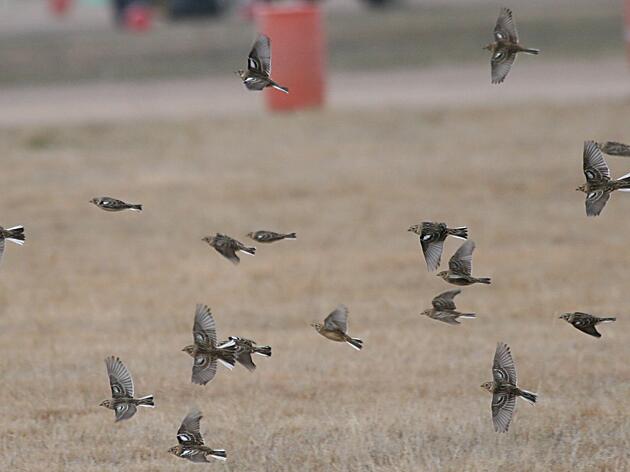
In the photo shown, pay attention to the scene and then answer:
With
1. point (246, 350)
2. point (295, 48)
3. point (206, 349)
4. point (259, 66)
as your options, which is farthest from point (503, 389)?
point (295, 48)

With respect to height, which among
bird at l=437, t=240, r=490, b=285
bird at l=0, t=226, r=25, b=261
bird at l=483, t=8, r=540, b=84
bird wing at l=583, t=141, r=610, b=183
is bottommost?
bird at l=437, t=240, r=490, b=285

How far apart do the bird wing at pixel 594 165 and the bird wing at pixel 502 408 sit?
857mm

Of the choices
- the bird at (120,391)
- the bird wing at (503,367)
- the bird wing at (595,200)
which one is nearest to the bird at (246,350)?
the bird at (120,391)

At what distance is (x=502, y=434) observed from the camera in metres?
6.57

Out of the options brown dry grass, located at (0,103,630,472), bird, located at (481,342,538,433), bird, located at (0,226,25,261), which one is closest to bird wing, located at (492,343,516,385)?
bird, located at (481,342,538,433)

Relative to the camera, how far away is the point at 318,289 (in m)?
10.2

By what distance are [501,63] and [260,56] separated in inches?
36.9

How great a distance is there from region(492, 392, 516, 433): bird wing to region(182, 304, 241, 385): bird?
3.24ft

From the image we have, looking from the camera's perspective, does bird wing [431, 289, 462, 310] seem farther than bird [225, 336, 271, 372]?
Yes

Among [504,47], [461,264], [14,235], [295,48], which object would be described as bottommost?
[295,48]

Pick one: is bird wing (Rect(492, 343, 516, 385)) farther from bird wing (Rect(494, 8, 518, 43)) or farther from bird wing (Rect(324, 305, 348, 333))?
bird wing (Rect(494, 8, 518, 43))

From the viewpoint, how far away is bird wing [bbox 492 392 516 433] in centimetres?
595

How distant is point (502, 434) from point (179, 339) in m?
2.74

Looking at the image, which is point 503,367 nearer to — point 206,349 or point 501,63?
point 206,349
